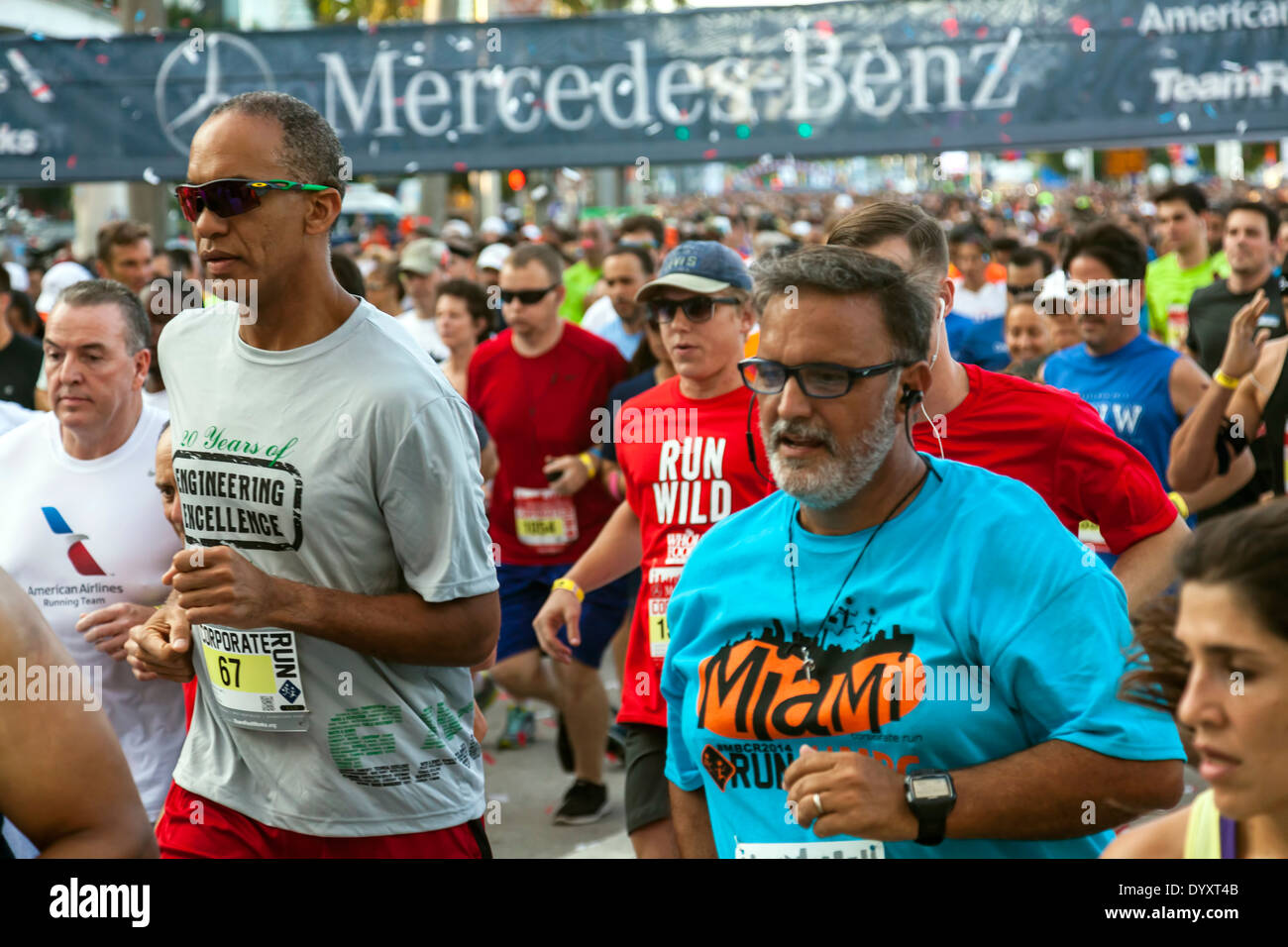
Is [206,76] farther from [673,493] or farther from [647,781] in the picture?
[647,781]

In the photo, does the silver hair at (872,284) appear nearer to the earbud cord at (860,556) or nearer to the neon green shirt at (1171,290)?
the earbud cord at (860,556)

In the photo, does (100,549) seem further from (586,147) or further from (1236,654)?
(586,147)

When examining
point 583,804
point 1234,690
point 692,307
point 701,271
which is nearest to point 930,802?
point 1234,690

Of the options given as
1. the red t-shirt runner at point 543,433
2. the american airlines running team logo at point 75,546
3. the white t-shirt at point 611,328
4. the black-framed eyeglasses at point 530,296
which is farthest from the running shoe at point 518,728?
the american airlines running team logo at point 75,546

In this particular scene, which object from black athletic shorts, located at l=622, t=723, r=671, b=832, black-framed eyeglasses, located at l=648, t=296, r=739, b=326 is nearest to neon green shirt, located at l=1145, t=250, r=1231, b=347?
black-framed eyeglasses, located at l=648, t=296, r=739, b=326

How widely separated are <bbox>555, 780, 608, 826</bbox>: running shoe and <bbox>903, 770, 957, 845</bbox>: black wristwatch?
431 cm

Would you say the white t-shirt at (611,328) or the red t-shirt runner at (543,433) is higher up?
the white t-shirt at (611,328)

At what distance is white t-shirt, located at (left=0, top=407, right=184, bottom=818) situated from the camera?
4000mm

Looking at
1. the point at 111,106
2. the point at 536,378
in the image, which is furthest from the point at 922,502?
the point at 111,106

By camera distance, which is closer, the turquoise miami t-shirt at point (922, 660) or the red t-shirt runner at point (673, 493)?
the turquoise miami t-shirt at point (922, 660)

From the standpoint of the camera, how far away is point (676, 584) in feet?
11.6

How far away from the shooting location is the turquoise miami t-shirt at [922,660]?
219 cm

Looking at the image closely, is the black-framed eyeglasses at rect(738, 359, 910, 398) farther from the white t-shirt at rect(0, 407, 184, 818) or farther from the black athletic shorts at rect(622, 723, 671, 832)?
the white t-shirt at rect(0, 407, 184, 818)

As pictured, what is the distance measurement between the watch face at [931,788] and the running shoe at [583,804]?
4320 millimetres
